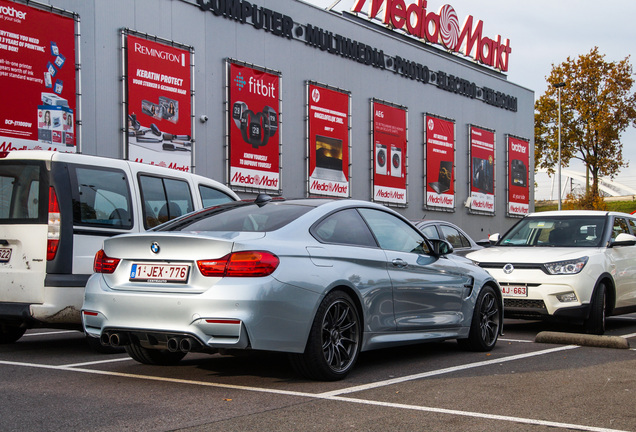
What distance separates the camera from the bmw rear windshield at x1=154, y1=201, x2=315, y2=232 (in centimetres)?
611

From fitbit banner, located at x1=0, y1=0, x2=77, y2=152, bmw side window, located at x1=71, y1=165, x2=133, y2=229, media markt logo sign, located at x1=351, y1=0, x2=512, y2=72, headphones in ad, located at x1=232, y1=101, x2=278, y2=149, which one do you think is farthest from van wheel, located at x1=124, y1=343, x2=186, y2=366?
media markt logo sign, located at x1=351, y1=0, x2=512, y2=72

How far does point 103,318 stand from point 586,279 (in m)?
6.36

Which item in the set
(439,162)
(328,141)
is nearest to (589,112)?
(439,162)

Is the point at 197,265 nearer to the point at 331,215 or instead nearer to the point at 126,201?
the point at 331,215

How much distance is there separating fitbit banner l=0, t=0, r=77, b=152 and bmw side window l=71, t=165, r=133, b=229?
9213mm

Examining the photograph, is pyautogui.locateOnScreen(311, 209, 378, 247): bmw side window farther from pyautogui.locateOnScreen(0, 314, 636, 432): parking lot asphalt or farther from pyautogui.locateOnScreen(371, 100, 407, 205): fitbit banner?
pyautogui.locateOnScreen(371, 100, 407, 205): fitbit banner

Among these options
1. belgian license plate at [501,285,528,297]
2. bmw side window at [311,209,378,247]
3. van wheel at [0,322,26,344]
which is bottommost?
van wheel at [0,322,26,344]

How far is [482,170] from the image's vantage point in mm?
35281

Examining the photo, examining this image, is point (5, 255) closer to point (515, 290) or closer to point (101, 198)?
point (101, 198)

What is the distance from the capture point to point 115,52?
19.0 m

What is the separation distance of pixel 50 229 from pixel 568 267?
621 centimetres

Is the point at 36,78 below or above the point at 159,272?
above

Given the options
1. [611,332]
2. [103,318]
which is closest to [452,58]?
[611,332]

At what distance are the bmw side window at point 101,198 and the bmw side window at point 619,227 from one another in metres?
6.83
